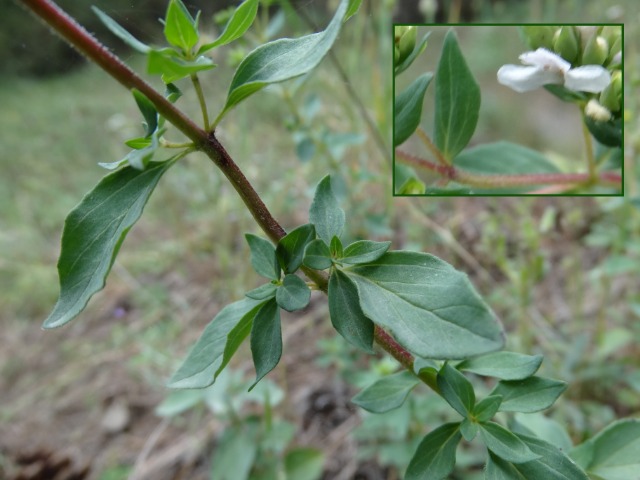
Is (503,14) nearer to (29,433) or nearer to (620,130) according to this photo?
(620,130)

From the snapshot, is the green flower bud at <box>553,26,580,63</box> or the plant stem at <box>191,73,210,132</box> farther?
the green flower bud at <box>553,26,580,63</box>

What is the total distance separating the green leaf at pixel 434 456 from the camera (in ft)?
1.31

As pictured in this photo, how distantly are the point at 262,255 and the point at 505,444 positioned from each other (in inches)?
8.3

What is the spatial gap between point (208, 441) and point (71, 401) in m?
0.46

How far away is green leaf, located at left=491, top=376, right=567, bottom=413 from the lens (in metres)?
0.40

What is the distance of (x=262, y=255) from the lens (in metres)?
0.41

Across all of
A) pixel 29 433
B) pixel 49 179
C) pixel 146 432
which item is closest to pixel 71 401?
pixel 29 433

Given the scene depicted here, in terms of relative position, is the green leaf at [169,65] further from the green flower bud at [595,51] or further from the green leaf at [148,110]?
the green flower bud at [595,51]

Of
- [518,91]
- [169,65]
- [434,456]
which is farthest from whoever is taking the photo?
[518,91]

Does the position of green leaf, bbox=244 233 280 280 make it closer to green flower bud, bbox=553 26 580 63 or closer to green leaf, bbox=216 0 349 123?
green leaf, bbox=216 0 349 123

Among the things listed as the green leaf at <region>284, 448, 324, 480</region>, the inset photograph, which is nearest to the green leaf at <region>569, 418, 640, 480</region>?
the inset photograph

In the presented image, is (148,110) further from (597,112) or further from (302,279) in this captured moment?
(597,112)

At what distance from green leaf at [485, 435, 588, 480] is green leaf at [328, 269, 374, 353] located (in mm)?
133

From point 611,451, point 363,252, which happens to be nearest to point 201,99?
point 363,252
